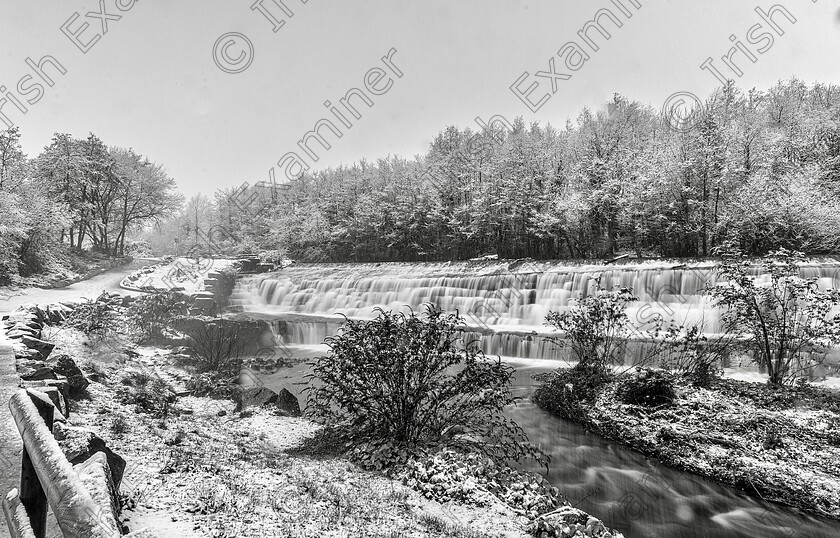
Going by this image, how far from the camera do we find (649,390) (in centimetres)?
835

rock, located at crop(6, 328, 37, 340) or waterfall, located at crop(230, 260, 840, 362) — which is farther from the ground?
waterfall, located at crop(230, 260, 840, 362)

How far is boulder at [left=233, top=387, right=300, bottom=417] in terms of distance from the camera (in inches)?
353

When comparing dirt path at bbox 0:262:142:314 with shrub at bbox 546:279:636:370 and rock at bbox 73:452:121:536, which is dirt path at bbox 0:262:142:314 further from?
shrub at bbox 546:279:636:370

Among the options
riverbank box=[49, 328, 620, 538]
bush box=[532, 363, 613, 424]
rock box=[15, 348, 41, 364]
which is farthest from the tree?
rock box=[15, 348, 41, 364]

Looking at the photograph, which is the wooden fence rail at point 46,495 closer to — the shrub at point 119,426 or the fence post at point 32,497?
the fence post at point 32,497

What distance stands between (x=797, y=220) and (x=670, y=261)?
21.0 ft

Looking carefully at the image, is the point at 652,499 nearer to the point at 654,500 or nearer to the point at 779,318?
the point at 654,500

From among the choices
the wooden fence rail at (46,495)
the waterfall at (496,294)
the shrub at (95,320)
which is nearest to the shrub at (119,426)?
the wooden fence rail at (46,495)


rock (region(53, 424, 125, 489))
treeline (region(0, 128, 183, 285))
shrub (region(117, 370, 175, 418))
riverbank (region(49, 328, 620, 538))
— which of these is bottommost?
shrub (region(117, 370, 175, 418))

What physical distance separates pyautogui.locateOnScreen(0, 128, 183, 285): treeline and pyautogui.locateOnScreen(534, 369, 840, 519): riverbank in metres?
24.0

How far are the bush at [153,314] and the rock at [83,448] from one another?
40.1 ft

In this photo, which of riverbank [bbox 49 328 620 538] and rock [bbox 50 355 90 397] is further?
rock [bbox 50 355 90 397]

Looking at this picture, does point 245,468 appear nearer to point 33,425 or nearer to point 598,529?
point 33,425

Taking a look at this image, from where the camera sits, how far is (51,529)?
103 inches
